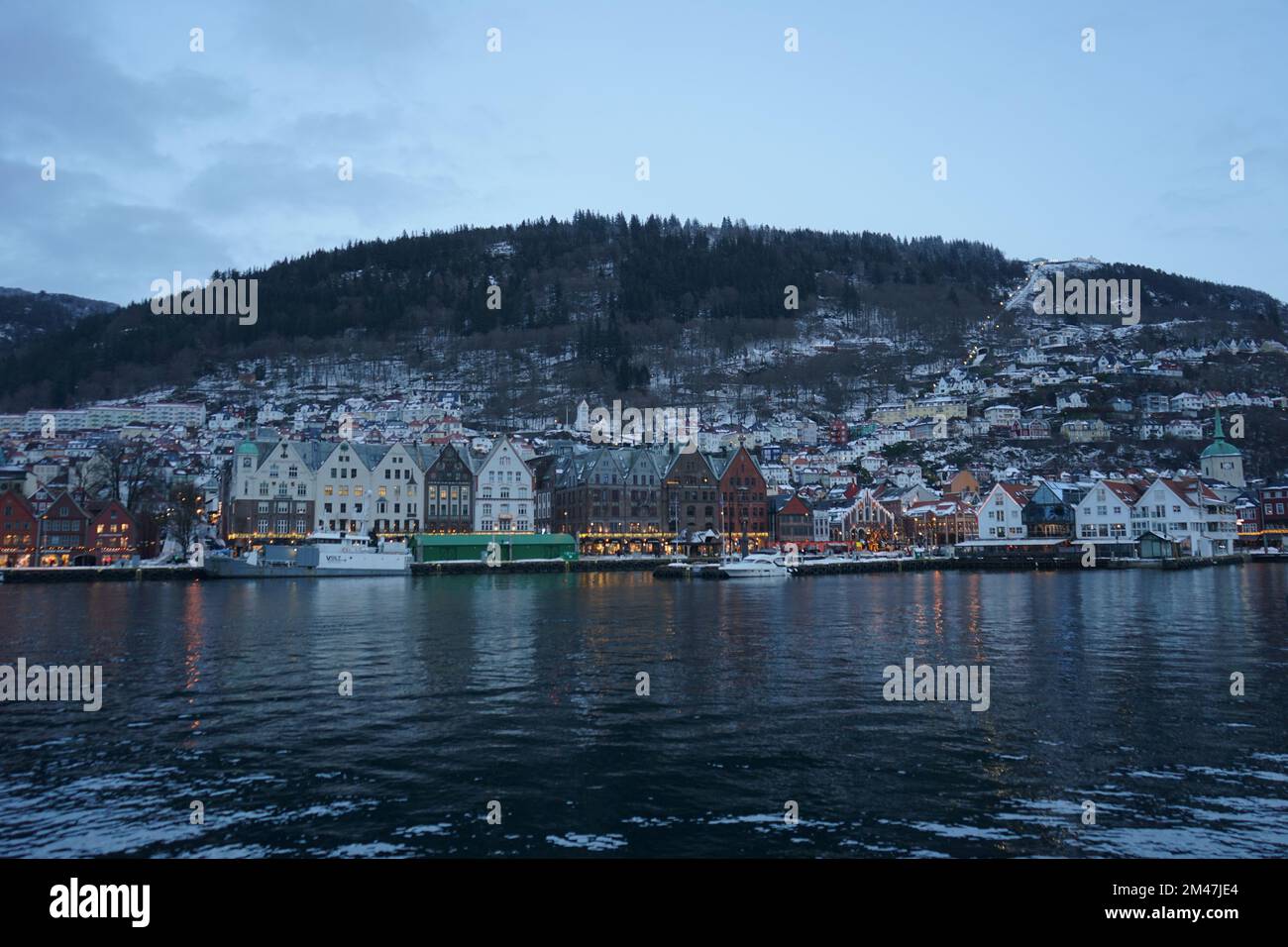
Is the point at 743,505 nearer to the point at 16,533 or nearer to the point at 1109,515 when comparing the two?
the point at 1109,515

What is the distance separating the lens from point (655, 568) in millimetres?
101438

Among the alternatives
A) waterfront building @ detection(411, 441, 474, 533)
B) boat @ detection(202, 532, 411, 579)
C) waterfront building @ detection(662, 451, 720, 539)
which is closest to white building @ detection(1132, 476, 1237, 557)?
waterfront building @ detection(662, 451, 720, 539)

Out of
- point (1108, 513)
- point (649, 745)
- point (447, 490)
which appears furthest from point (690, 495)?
point (649, 745)

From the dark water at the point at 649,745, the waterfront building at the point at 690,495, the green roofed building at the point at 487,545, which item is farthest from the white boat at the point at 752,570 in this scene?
the dark water at the point at 649,745

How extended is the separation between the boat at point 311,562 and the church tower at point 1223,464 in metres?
148

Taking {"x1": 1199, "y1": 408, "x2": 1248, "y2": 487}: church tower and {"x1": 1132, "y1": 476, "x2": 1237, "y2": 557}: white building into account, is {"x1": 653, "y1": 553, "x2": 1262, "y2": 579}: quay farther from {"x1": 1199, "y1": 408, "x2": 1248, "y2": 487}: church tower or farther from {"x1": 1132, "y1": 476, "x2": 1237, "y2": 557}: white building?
{"x1": 1199, "y1": 408, "x2": 1248, "y2": 487}: church tower

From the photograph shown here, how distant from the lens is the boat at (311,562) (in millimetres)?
87688

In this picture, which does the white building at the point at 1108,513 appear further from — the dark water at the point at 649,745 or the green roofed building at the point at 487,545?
the dark water at the point at 649,745

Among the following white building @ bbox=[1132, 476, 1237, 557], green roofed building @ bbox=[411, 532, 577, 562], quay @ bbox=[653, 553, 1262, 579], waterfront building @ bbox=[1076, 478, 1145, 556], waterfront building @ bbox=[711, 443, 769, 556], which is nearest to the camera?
green roofed building @ bbox=[411, 532, 577, 562]

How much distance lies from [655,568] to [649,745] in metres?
83.7

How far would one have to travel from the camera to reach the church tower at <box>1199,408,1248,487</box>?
163m

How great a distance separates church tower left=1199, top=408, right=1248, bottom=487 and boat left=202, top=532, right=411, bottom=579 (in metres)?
148
